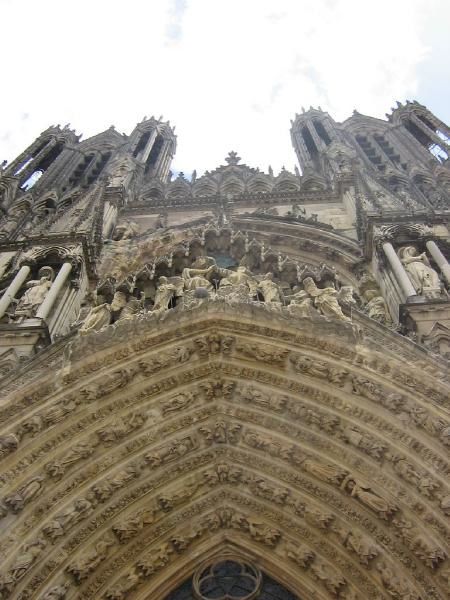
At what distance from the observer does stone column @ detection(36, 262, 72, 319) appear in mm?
8672

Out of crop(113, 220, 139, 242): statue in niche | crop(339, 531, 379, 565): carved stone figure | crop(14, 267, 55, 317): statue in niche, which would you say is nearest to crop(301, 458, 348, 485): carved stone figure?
crop(339, 531, 379, 565): carved stone figure

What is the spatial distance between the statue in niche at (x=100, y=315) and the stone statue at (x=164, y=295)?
2.13 ft

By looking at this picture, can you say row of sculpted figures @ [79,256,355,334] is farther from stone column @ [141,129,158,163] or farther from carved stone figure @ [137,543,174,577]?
stone column @ [141,129,158,163]

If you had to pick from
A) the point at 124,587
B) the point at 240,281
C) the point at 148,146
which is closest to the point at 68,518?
the point at 124,587

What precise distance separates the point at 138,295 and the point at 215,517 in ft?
15.0

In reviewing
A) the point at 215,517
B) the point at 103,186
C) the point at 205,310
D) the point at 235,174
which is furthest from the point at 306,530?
the point at 235,174

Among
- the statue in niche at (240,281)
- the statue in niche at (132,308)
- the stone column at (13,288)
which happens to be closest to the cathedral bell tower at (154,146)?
the stone column at (13,288)

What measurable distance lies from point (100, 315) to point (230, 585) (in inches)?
150

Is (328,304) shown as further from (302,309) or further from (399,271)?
(399,271)

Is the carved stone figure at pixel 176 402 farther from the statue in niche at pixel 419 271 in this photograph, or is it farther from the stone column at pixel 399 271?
the statue in niche at pixel 419 271

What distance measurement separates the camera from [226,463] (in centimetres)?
738

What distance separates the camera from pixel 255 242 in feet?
39.5

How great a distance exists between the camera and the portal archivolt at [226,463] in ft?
20.0

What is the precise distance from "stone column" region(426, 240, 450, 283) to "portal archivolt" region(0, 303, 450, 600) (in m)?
2.74
